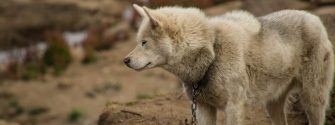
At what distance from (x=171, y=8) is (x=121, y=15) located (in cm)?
2145

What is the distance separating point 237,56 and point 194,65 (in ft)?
1.33

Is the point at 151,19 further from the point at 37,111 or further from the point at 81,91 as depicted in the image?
the point at 81,91

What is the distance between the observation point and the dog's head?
6168 millimetres

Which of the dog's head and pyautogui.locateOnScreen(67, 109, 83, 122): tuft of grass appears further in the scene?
pyautogui.locateOnScreen(67, 109, 83, 122): tuft of grass

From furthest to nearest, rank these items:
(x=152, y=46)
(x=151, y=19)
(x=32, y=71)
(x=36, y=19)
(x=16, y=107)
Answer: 1. (x=36, y=19)
2. (x=32, y=71)
3. (x=16, y=107)
4. (x=152, y=46)
5. (x=151, y=19)

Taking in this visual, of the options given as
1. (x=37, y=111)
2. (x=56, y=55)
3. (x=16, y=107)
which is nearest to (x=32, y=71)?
(x=56, y=55)

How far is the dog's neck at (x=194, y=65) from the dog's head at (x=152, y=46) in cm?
16

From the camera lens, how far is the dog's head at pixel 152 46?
617cm

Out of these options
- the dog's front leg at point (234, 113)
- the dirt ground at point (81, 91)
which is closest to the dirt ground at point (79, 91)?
the dirt ground at point (81, 91)

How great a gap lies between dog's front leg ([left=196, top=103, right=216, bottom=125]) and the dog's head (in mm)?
781

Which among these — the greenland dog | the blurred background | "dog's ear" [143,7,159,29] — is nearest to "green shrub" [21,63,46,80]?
the blurred background

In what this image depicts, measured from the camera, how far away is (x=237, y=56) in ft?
21.2

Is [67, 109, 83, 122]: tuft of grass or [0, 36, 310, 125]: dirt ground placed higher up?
[0, 36, 310, 125]: dirt ground

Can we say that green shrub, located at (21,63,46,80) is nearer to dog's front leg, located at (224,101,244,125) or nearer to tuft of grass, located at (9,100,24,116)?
tuft of grass, located at (9,100,24,116)
